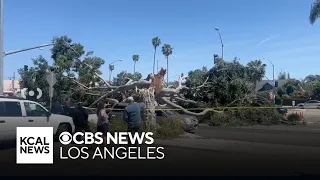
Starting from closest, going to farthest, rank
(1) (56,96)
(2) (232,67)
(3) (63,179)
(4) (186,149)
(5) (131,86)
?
(3) (63,179)
(4) (186,149)
(5) (131,86)
(2) (232,67)
(1) (56,96)

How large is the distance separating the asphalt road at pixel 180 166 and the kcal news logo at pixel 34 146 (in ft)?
0.88

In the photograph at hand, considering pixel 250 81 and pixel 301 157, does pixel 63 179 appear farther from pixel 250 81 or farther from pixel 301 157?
pixel 250 81

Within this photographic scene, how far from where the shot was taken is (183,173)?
848 cm

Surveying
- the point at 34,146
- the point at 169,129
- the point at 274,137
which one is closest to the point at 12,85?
the point at 169,129

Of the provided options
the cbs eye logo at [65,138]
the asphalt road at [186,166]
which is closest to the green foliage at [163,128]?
the cbs eye logo at [65,138]

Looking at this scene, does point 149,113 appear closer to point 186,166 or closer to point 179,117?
point 179,117

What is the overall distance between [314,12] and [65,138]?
25.1 m

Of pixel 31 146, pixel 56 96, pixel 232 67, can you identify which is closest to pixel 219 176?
pixel 31 146

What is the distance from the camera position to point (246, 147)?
13164 millimetres

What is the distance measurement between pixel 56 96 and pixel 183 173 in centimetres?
2551

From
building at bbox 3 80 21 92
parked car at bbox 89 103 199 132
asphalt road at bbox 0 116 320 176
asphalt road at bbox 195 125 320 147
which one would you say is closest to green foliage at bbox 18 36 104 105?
parked car at bbox 89 103 199 132

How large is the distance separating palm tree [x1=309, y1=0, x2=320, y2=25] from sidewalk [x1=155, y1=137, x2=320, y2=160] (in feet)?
69.0

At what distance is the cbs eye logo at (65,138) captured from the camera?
44.6 ft

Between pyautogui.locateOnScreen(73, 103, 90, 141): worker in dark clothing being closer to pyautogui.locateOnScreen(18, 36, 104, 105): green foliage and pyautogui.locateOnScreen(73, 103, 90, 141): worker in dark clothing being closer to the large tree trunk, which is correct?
the large tree trunk
